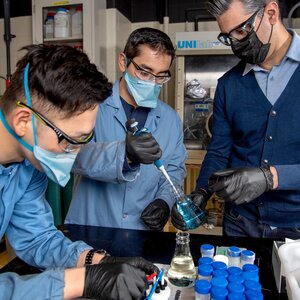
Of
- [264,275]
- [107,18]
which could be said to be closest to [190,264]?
[264,275]

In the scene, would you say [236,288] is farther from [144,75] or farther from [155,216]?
[144,75]

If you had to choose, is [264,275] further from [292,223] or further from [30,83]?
[30,83]

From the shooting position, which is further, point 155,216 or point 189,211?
point 155,216

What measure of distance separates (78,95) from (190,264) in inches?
22.6

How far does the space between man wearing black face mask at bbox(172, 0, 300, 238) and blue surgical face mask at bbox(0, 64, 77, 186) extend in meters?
0.46

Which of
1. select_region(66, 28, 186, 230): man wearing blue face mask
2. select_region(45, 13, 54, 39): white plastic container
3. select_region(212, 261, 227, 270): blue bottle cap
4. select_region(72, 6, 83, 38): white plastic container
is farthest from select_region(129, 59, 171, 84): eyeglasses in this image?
select_region(45, 13, 54, 39): white plastic container

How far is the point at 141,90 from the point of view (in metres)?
1.51

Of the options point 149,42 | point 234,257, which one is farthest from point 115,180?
point 149,42

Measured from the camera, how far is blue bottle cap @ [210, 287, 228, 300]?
757 mm

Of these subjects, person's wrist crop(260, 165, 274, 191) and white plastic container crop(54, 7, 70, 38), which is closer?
person's wrist crop(260, 165, 274, 191)

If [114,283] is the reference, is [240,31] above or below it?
above

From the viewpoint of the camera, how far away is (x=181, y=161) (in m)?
1.62

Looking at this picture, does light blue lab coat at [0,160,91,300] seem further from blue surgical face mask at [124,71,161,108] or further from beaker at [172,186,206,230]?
blue surgical face mask at [124,71,161,108]

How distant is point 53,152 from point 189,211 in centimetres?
55
